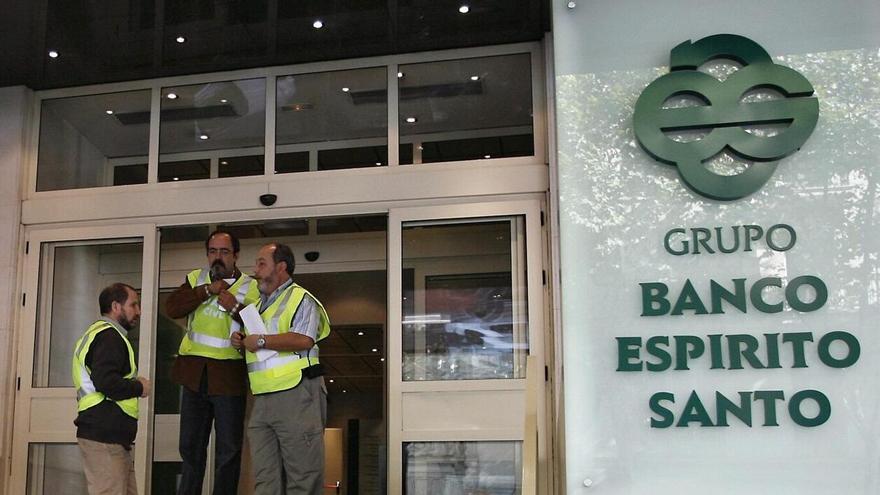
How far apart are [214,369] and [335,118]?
6.35ft

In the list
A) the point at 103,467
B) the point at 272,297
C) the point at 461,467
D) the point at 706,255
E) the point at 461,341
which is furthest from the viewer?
the point at 461,341

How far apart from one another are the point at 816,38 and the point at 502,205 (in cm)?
292

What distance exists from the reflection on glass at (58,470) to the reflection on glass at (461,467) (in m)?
2.20

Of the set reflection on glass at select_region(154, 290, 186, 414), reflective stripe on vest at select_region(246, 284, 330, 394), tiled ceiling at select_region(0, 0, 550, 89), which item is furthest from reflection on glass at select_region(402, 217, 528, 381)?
reflection on glass at select_region(154, 290, 186, 414)

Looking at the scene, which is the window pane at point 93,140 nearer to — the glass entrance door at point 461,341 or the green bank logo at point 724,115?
the glass entrance door at point 461,341

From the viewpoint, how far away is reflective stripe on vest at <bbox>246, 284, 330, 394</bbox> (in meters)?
5.01

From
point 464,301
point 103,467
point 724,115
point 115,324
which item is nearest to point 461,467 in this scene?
point 464,301

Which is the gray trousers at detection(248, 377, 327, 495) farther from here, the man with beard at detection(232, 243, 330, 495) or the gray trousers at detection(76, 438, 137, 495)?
the gray trousers at detection(76, 438, 137, 495)

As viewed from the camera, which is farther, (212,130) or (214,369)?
(212,130)

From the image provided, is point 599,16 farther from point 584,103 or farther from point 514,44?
point 514,44

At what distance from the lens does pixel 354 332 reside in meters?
10.7

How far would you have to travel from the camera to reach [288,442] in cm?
492

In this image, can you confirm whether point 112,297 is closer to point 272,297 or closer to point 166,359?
point 272,297

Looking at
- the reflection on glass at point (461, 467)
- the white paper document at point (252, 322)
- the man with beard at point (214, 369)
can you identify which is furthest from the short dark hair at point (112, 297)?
the reflection on glass at point (461, 467)
